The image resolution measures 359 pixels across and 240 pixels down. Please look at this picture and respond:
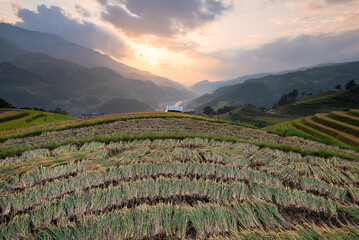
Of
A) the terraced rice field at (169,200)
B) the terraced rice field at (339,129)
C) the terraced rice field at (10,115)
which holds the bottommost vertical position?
the terraced rice field at (339,129)

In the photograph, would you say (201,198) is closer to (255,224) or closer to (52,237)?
(255,224)

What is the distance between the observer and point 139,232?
2531 mm

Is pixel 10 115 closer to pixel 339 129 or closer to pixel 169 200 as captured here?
pixel 169 200

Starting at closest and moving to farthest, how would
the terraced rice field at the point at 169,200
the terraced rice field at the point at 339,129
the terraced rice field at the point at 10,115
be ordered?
the terraced rice field at the point at 169,200, the terraced rice field at the point at 339,129, the terraced rice field at the point at 10,115

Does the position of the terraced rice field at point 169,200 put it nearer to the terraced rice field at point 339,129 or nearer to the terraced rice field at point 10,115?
the terraced rice field at point 339,129

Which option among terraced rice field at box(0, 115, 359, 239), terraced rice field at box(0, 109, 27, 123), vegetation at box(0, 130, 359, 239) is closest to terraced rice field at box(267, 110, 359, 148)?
terraced rice field at box(0, 115, 359, 239)

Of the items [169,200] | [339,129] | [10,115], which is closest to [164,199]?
[169,200]

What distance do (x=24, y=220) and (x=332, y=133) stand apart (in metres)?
41.1

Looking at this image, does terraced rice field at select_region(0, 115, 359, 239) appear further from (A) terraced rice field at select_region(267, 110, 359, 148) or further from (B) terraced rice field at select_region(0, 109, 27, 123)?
(B) terraced rice field at select_region(0, 109, 27, 123)

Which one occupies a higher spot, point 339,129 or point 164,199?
point 164,199

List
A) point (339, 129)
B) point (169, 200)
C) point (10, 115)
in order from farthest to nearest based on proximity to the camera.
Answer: point (10, 115) < point (339, 129) < point (169, 200)

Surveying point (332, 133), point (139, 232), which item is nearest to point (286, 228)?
point (139, 232)

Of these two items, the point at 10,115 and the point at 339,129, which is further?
the point at 10,115

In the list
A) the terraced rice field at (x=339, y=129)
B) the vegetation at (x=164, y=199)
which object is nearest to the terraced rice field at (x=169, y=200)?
the vegetation at (x=164, y=199)
